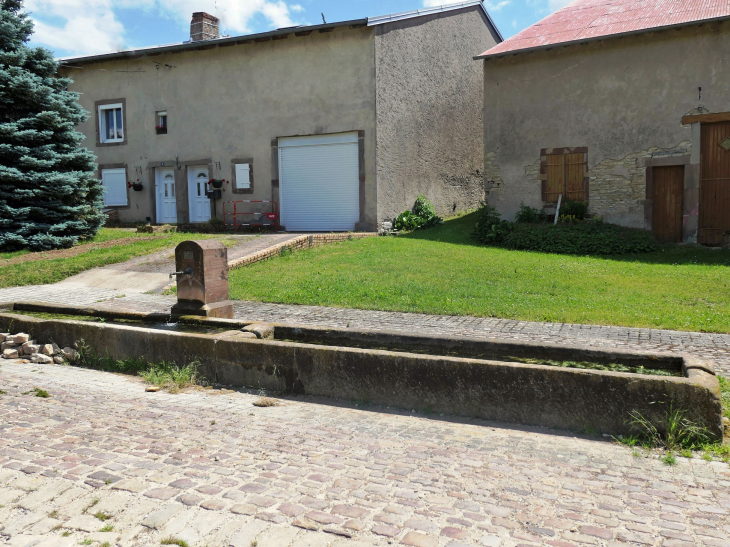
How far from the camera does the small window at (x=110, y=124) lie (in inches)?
908

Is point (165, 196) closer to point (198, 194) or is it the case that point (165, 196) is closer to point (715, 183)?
point (198, 194)

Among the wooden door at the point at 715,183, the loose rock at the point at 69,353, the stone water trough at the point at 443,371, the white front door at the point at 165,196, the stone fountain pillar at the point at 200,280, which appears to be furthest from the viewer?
the white front door at the point at 165,196

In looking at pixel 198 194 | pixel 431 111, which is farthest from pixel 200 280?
pixel 198 194

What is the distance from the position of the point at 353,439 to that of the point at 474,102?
20620 millimetres

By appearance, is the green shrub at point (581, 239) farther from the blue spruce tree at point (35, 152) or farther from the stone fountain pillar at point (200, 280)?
the blue spruce tree at point (35, 152)

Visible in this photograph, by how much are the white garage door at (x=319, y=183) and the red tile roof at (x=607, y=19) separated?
5.28 m

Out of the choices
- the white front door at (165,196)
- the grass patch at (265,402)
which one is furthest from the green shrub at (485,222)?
the grass patch at (265,402)

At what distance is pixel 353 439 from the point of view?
4.70 meters

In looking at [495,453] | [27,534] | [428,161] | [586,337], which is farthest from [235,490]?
[428,161]

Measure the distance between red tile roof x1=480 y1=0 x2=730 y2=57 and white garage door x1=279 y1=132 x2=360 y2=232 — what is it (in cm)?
528

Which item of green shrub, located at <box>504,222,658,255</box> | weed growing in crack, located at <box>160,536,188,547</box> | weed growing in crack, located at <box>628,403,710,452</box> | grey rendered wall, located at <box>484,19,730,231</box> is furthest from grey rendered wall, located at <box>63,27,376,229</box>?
weed growing in crack, located at <box>160,536,188,547</box>

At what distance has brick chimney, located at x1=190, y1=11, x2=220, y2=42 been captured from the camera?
74.9 ft

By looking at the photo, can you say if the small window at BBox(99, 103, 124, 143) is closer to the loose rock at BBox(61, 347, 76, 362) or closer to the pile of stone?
the pile of stone

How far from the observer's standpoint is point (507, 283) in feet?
36.5
